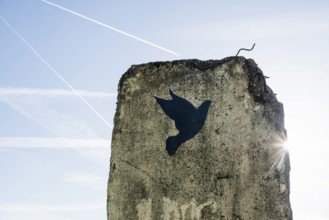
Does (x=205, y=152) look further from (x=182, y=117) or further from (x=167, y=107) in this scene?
(x=167, y=107)

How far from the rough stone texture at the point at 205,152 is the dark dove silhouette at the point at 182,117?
33 mm

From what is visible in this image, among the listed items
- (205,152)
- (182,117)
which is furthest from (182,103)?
(205,152)

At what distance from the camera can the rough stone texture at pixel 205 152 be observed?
9.75 ft

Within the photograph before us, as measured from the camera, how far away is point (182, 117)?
327 cm

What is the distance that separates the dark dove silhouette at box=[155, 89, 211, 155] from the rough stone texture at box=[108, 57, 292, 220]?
33mm

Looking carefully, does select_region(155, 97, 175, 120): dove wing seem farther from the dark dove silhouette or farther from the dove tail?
the dove tail

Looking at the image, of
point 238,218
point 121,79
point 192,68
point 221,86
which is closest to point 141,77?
point 121,79

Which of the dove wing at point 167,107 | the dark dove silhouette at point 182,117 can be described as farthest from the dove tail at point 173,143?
the dove wing at point 167,107

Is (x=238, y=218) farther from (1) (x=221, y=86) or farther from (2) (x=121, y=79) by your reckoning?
(2) (x=121, y=79)

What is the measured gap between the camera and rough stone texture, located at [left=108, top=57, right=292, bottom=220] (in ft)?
9.75

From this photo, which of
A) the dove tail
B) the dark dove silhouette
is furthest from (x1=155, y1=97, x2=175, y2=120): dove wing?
the dove tail

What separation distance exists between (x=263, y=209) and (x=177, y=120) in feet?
2.60

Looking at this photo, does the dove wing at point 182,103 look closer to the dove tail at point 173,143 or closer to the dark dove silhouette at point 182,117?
the dark dove silhouette at point 182,117

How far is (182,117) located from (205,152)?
0.30 metres
